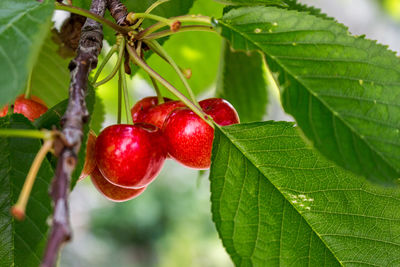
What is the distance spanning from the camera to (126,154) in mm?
747

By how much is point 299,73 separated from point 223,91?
629 mm

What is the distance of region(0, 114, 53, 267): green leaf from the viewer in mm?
646

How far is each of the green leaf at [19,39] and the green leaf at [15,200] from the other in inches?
6.9

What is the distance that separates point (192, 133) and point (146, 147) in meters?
0.08

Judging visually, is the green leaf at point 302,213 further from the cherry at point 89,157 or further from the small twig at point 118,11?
the small twig at point 118,11

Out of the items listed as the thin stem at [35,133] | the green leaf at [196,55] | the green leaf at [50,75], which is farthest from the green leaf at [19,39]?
the green leaf at [196,55]

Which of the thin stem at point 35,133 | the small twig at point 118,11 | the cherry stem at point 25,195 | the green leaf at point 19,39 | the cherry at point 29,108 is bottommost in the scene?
the cherry stem at point 25,195

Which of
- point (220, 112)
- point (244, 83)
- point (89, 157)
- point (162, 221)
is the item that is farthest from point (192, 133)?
point (162, 221)

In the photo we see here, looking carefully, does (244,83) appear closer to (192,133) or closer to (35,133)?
(192,133)

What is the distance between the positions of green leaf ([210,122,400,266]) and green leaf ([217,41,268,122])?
53 cm

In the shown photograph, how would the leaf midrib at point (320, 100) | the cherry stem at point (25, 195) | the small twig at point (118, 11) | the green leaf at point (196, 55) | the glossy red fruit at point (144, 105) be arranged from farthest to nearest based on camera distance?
1. the green leaf at point (196, 55)
2. the glossy red fruit at point (144, 105)
3. the small twig at point (118, 11)
4. the leaf midrib at point (320, 100)
5. the cherry stem at point (25, 195)

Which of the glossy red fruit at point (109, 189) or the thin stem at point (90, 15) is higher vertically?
the thin stem at point (90, 15)

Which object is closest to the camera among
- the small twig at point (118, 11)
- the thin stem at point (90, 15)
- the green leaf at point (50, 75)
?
the thin stem at point (90, 15)

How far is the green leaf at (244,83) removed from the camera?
1.24 metres
